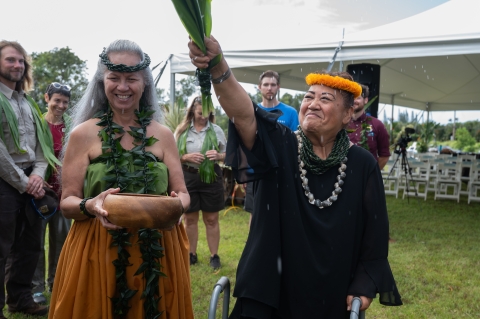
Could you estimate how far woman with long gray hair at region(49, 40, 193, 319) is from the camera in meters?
2.16

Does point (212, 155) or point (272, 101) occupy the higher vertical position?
point (272, 101)

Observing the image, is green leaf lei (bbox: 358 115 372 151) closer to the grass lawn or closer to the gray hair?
the grass lawn

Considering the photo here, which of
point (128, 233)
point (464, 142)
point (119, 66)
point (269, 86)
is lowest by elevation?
point (128, 233)

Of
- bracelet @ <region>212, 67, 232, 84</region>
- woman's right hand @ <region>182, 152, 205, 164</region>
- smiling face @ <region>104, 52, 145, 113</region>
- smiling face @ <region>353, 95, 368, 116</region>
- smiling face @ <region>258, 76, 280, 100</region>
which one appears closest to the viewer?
bracelet @ <region>212, 67, 232, 84</region>

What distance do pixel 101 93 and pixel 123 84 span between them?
21cm

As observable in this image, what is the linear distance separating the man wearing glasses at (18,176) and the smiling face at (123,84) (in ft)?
5.54

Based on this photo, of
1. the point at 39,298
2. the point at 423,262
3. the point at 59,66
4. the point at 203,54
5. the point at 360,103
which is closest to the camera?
the point at 203,54

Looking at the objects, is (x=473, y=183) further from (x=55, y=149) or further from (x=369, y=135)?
(x=55, y=149)

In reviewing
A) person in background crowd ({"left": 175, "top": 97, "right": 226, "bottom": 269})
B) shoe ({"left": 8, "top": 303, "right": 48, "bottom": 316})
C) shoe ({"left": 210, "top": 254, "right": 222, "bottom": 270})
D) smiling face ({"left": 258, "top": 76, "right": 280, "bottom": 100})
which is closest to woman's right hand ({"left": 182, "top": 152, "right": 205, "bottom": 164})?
person in background crowd ({"left": 175, "top": 97, "right": 226, "bottom": 269})

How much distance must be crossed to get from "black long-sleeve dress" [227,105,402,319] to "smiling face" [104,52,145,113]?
681 millimetres

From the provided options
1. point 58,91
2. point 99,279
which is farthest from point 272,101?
point 99,279

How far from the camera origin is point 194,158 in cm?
548

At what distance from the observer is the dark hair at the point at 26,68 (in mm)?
3641

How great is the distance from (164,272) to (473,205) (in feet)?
35.8
